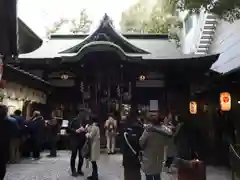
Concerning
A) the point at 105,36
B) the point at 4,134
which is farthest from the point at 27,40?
the point at 4,134

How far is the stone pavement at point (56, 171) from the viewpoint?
406 inches

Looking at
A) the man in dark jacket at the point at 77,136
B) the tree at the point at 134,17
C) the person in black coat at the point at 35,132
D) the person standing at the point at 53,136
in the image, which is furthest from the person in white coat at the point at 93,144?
the tree at the point at 134,17

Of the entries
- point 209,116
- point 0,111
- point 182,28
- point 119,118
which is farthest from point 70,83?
point 182,28

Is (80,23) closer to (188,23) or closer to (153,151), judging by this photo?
(188,23)

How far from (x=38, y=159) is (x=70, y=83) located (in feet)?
20.1

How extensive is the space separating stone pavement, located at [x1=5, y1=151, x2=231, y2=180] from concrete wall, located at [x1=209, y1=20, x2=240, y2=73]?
425cm

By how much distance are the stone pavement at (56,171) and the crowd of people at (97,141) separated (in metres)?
0.52

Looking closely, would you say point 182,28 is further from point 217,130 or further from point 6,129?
point 6,129

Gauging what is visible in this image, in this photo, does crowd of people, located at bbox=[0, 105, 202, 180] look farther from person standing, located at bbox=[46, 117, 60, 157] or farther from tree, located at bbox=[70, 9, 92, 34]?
tree, located at bbox=[70, 9, 92, 34]

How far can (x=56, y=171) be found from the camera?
11.2 m

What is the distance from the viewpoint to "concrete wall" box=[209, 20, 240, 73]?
1402cm

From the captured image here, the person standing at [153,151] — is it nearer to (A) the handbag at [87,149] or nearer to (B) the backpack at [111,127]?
(A) the handbag at [87,149]

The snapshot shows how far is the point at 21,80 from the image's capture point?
14.0 meters

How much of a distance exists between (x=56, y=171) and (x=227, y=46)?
10.2 metres
